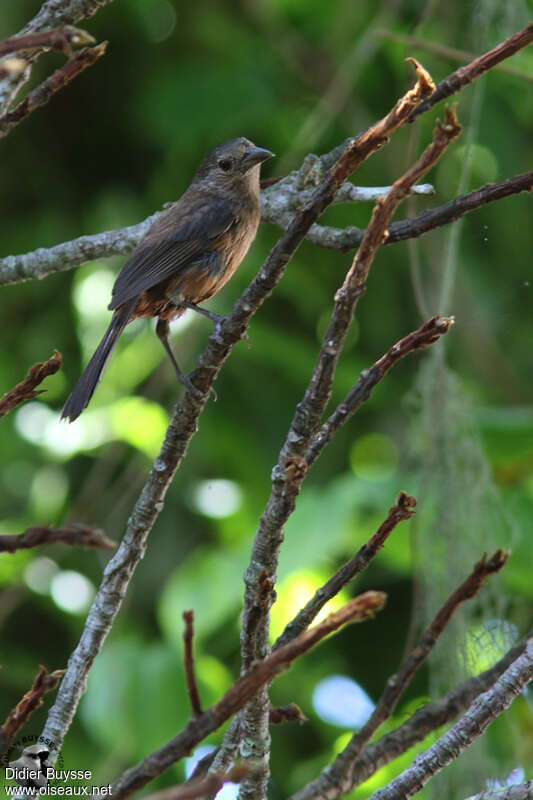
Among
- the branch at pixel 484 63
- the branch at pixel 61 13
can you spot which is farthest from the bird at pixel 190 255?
the branch at pixel 484 63

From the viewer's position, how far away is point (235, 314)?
2.14 meters

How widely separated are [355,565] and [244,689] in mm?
509

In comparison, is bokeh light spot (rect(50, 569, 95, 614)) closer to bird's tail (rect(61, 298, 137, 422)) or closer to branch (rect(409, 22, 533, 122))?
bird's tail (rect(61, 298, 137, 422))

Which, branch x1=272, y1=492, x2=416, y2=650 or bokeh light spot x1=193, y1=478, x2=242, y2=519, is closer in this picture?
branch x1=272, y1=492, x2=416, y2=650

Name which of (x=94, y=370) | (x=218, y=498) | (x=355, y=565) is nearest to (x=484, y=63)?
(x=355, y=565)

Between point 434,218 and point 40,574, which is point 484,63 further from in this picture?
point 40,574

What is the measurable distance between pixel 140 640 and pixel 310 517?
4.30 feet

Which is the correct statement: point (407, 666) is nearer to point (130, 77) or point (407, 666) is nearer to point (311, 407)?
point (311, 407)

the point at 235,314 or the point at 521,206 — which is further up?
the point at 521,206

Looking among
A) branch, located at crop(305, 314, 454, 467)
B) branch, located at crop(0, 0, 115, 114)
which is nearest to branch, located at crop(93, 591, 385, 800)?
branch, located at crop(305, 314, 454, 467)

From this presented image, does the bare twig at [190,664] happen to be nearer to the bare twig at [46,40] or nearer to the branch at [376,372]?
the branch at [376,372]

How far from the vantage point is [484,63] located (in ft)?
5.80

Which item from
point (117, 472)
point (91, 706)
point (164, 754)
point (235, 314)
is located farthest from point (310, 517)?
point (164, 754)

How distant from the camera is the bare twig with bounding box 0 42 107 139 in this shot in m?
1.95
